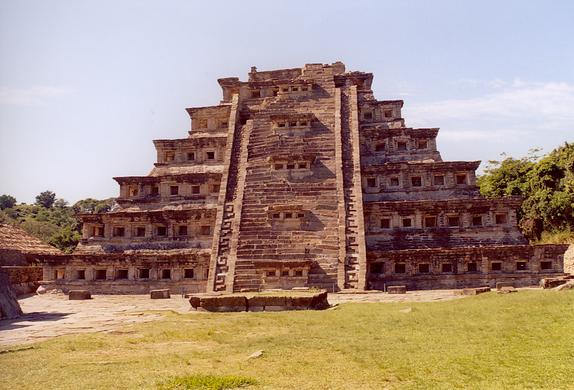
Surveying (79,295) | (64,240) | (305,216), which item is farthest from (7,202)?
(305,216)

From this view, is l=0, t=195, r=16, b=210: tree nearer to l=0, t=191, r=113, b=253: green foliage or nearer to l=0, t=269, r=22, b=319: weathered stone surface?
l=0, t=191, r=113, b=253: green foliage

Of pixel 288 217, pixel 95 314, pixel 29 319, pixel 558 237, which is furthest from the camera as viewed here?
pixel 558 237

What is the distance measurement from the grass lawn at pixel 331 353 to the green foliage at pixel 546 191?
26.4 meters

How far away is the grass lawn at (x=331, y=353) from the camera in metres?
7.04

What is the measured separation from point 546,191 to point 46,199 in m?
106

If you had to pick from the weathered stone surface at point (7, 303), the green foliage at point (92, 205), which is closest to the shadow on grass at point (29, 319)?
the weathered stone surface at point (7, 303)

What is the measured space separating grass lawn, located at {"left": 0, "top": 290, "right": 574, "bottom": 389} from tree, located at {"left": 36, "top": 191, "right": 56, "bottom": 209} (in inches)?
4305

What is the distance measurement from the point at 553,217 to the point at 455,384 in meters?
35.4

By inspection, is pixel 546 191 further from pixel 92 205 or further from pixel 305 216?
pixel 92 205

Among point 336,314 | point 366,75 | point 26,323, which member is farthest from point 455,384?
point 366,75

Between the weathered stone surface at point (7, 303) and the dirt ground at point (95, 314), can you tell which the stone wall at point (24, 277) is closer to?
the dirt ground at point (95, 314)

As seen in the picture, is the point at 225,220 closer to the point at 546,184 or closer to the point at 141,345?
the point at 141,345

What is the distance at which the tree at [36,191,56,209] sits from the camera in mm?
108875

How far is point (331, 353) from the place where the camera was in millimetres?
8906
